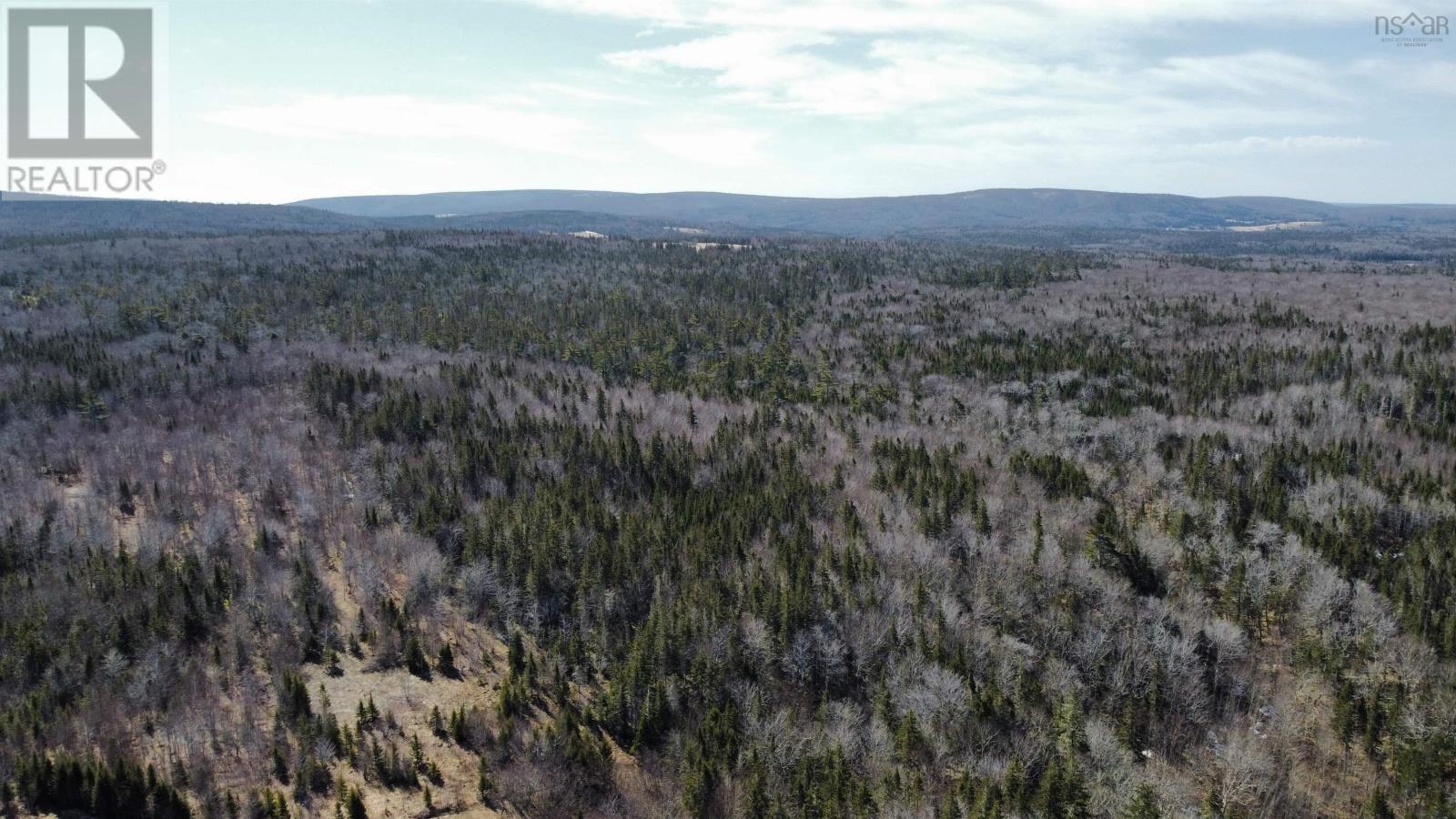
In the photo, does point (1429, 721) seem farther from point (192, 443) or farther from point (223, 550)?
point (192, 443)

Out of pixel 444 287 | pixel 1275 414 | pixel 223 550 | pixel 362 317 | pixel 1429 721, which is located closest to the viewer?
pixel 1429 721

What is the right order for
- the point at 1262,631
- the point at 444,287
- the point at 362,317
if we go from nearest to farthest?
the point at 1262,631 → the point at 362,317 → the point at 444,287

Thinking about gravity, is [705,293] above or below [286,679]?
above

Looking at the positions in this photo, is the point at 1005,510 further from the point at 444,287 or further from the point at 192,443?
the point at 444,287

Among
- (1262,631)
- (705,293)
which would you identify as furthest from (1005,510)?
(705,293)

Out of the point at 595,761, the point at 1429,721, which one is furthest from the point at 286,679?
the point at 1429,721

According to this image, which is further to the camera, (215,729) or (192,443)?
(192,443)

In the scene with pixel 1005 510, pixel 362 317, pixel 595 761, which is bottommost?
pixel 595 761
